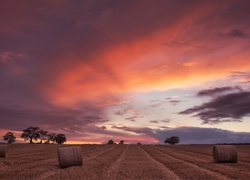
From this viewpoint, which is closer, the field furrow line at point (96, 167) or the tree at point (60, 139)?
the field furrow line at point (96, 167)

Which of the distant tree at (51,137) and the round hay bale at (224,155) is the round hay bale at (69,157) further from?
the distant tree at (51,137)

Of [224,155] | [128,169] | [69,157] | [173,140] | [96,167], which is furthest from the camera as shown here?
[173,140]

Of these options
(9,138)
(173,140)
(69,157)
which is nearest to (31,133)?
(9,138)

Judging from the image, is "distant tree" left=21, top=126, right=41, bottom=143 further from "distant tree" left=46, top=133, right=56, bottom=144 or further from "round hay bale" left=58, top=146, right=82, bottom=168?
"round hay bale" left=58, top=146, right=82, bottom=168

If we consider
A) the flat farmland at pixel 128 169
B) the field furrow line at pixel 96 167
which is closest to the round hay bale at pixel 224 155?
the flat farmland at pixel 128 169

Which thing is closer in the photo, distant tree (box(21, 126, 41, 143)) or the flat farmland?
the flat farmland

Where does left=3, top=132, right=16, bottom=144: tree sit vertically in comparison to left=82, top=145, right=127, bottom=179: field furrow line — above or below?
above

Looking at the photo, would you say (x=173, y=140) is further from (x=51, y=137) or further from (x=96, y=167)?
(x=96, y=167)

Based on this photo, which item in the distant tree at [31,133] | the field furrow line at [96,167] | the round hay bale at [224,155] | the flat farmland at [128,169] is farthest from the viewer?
the distant tree at [31,133]

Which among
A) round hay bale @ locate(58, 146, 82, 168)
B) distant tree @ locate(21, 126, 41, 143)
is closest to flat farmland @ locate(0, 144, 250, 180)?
round hay bale @ locate(58, 146, 82, 168)

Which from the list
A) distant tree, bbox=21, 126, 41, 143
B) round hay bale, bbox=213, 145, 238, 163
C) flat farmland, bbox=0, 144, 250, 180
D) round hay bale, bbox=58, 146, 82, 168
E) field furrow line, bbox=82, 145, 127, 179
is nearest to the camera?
flat farmland, bbox=0, 144, 250, 180

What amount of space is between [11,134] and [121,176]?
444ft

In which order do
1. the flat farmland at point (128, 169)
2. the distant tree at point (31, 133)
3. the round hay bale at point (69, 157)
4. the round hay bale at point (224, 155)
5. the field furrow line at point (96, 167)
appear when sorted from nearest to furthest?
1. the flat farmland at point (128, 169)
2. the field furrow line at point (96, 167)
3. the round hay bale at point (69, 157)
4. the round hay bale at point (224, 155)
5. the distant tree at point (31, 133)

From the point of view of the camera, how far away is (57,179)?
1353 cm
